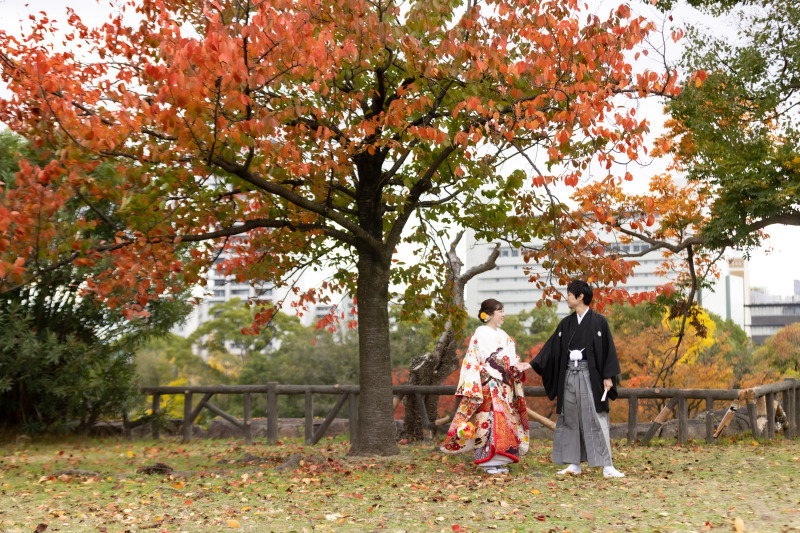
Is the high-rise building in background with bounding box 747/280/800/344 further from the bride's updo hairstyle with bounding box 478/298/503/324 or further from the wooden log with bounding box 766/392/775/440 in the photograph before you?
the bride's updo hairstyle with bounding box 478/298/503/324

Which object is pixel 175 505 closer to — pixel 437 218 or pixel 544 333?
pixel 437 218

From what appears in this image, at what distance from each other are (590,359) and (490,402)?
1154 mm

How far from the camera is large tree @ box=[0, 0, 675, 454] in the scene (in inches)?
260

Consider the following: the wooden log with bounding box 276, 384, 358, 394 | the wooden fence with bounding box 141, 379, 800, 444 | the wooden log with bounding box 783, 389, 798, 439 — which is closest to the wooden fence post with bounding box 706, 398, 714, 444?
the wooden fence with bounding box 141, 379, 800, 444

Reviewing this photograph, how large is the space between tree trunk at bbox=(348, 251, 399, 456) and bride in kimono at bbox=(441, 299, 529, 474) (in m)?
1.57

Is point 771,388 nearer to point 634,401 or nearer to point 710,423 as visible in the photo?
point 710,423

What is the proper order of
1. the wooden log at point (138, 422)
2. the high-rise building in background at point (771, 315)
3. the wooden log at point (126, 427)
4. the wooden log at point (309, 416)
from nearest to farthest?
the wooden log at point (309, 416)
the wooden log at point (126, 427)
the wooden log at point (138, 422)
the high-rise building in background at point (771, 315)

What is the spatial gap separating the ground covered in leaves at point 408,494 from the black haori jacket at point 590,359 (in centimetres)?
86

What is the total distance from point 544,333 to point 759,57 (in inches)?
1153

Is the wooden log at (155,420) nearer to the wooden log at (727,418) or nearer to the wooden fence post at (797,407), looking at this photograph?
the wooden log at (727,418)

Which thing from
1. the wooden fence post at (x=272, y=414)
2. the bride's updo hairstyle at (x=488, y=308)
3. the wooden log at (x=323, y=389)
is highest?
the bride's updo hairstyle at (x=488, y=308)

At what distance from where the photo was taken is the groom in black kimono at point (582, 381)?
7.34 m

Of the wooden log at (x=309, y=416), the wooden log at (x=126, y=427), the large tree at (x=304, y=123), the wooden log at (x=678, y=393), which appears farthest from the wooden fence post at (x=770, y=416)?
the wooden log at (x=126, y=427)

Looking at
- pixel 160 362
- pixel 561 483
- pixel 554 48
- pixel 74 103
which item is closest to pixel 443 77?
pixel 554 48
